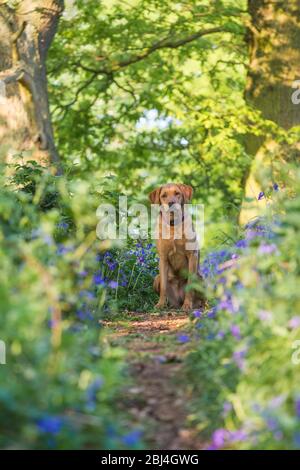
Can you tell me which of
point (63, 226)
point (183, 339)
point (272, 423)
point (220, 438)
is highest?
point (63, 226)

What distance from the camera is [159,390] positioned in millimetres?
4305

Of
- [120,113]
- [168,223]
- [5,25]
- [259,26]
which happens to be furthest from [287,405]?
[120,113]

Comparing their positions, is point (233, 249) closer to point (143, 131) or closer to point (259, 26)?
point (259, 26)

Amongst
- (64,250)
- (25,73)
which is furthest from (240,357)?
(25,73)

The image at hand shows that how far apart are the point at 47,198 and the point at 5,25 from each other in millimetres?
3364

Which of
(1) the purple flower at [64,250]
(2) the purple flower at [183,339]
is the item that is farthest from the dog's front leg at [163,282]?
(1) the purple flower at [64,250]

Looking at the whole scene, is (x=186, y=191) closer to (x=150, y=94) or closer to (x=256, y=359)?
(x=256, y=359)

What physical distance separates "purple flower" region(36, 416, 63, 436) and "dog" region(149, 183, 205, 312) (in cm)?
516

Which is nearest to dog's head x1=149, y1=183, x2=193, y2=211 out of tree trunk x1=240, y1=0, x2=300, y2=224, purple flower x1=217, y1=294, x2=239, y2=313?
tree trunk x1=240, y1=0, x2=300, y2=224

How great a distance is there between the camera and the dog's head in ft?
28.1

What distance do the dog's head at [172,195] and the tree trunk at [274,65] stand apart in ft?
9.79

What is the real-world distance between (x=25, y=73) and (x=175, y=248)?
300cm

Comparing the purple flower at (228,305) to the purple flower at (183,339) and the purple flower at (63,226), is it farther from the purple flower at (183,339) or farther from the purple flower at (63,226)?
the purple flower at (63,226)
